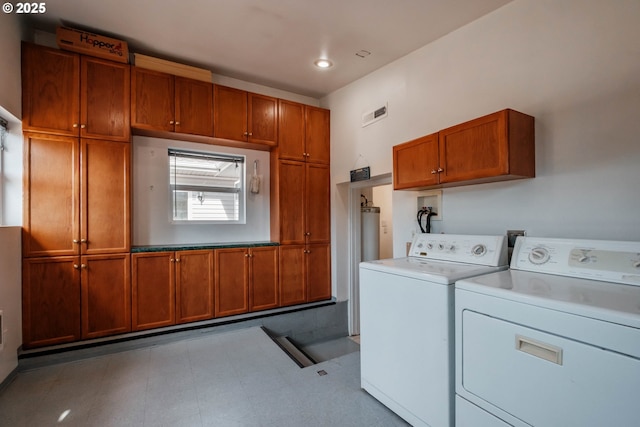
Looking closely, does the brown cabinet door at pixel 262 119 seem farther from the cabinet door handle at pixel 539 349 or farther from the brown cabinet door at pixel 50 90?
the cabinet door handle at pixel 539 349

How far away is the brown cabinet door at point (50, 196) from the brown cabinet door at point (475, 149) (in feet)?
10.3

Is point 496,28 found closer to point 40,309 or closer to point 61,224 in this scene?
point 61,224

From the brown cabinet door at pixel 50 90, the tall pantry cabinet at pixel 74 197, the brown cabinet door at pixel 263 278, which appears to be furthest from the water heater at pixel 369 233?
the brown cabinet door at pixel 50 90

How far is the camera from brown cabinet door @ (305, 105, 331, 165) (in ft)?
12.5

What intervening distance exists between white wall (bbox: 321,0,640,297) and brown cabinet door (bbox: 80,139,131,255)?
275cm

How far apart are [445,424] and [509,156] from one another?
1.57 metres

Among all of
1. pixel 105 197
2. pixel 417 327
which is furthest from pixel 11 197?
pixel 417 327

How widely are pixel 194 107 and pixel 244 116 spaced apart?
1.77 feet

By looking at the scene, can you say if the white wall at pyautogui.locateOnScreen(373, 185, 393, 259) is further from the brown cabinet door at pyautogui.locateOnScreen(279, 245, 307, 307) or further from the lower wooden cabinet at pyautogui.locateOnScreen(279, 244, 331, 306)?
the brown cabinet door at pyautogui.locateOnScreen(279, 245, 307, 307)

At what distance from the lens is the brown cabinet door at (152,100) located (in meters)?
2.81

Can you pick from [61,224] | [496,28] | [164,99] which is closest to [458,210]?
[496,28]

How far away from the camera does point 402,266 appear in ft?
6.08

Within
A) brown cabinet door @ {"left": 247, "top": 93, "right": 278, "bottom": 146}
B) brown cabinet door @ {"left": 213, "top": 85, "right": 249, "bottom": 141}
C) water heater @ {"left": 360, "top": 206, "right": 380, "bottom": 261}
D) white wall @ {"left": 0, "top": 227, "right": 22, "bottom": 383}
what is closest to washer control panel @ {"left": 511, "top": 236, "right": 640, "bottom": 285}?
water heater @ {"left": 360, "top": 206, "right": 380, "bottom": 261}

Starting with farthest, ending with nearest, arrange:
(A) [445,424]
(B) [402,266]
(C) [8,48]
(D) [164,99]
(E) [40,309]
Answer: (D) [164,99]
(E) [40,309]
(C) [8,48]
(B) [402,266]
(A) [445,424]
